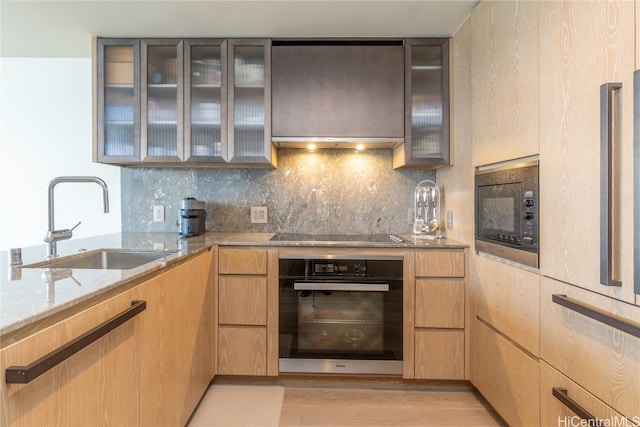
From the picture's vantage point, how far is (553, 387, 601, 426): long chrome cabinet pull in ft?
3.42

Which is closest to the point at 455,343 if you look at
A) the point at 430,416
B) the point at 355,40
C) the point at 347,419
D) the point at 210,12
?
the point at 430,416

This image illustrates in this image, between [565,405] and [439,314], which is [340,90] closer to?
[439,314]

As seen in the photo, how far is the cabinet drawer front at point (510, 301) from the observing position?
141 cm

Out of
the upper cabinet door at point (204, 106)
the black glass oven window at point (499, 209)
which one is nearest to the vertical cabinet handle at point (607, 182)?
the black glass oven window at point (499, 209)

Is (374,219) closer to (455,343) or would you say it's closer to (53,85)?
(455,343)

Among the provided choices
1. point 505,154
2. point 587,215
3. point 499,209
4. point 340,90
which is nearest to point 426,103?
point 340,90

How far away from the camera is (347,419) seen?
1.81 m

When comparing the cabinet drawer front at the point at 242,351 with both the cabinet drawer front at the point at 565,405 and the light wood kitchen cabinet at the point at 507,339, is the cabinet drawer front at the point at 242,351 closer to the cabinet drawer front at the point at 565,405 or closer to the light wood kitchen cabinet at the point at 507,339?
the light wood kitchen cabinet at the point at 507,339

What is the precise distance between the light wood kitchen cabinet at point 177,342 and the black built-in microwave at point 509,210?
4.82ft

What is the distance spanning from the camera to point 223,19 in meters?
2.09

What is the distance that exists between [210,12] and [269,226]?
56.6 inches

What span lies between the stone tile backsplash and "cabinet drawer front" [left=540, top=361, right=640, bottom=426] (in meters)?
1.43

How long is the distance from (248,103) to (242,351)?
5.16ft

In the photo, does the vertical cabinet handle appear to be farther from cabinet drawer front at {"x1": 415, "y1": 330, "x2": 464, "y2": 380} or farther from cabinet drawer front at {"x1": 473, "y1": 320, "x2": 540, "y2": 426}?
cabinet drawer front at {"x1": 415, "y1": 330, "x2": 464, "y2": 380}
